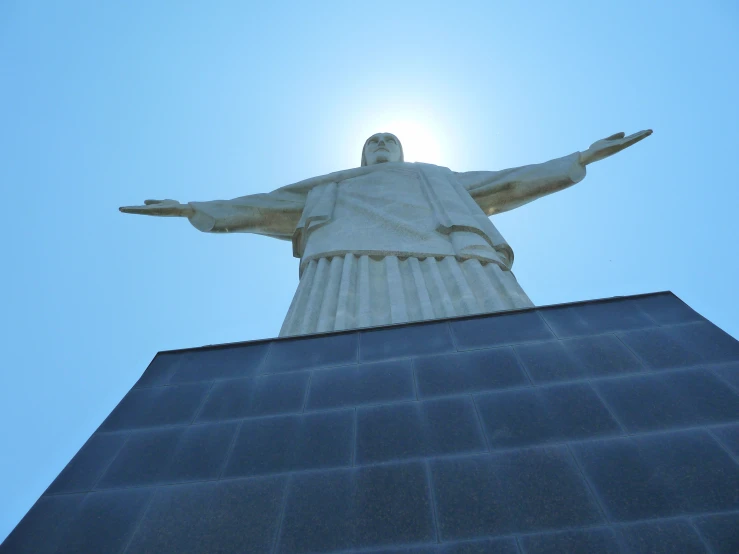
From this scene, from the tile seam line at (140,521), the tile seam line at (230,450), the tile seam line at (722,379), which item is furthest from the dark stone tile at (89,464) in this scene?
the tile seam line at (722,379)

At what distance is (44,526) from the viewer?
8.27 ft

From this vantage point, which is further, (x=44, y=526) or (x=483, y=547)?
(x=44, y=526)

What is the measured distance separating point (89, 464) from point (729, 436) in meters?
2.65

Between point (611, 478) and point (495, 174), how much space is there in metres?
6.11

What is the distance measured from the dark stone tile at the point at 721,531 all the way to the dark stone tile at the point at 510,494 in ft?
1.05

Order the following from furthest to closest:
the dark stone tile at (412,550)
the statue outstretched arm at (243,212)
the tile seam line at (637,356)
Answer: the statue outstretched arm at (243,212)
the tile seam line at (637,356)
the dark stone tile at (412,550)

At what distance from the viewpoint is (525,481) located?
2.40 m

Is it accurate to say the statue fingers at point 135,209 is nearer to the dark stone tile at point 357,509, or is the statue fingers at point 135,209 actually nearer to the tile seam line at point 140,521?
the tile seam line at point 140,521

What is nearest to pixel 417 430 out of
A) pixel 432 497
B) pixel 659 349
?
pixel 432 497

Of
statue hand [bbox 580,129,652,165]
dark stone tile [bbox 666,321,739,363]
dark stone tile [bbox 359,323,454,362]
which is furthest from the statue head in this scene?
dark stone tile [bbox 666,321,739,363]

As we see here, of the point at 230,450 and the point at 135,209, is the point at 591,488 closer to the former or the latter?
the point at 230,450

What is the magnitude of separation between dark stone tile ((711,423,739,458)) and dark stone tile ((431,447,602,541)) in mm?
591

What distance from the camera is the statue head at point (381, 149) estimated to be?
30.3 ft

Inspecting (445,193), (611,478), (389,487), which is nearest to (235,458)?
(389,487)
